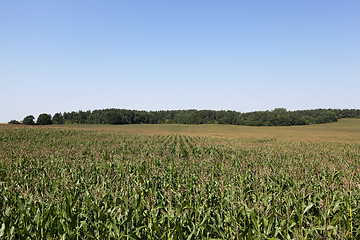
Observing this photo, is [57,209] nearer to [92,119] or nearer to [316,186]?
[316,186]

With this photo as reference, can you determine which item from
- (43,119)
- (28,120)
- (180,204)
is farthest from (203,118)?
(180,204)

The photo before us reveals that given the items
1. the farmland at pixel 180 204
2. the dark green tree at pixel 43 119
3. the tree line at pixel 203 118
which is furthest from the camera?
the tree line at pixel 203 118

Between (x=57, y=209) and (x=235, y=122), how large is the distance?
A: 140m

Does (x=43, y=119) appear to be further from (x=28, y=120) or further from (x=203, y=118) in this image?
(x=203, y=118)

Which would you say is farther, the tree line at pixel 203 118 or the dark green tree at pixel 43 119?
the tree line at pixel 203 118

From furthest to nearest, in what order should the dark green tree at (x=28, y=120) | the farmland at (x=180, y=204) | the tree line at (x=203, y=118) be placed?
the tree line at (x=203, y=118)
the dark green tree at (x=28, y=120)
the farmland at (x=180, y=204)

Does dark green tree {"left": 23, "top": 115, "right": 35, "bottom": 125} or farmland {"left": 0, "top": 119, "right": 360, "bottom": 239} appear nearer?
farmland {"left": 0, "top": 119, "right": 360, "bottom": 239}

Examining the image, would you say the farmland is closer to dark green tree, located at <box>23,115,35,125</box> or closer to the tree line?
the tree line

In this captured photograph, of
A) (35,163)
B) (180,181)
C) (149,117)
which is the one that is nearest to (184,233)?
(180,181)

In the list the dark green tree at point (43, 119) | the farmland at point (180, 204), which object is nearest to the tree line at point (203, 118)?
the dark green tree at point (43, 119)

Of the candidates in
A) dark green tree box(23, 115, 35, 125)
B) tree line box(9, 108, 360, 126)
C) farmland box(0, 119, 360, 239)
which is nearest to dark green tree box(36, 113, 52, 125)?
tree line box(9, 108, 360, 126)

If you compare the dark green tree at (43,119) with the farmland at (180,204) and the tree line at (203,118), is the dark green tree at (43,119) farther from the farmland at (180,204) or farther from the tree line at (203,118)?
the farmland at (180,204)

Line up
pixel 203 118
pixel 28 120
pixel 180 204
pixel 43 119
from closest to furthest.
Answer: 1. pixel 180 204
2. pixel 43 119
3. pixel 28 120
4. pixel 203 118

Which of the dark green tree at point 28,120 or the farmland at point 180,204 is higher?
the dark green tree at point 28,120
